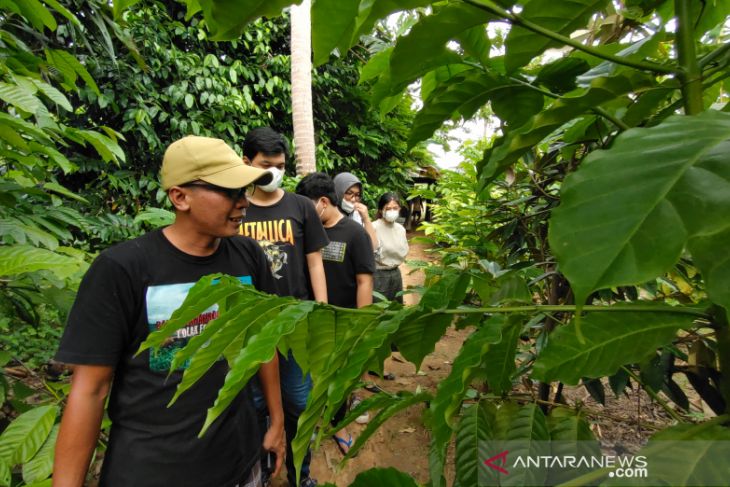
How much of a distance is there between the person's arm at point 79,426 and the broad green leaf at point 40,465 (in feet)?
0.16

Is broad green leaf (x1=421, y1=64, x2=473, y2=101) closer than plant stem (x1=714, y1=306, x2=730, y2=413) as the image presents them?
No

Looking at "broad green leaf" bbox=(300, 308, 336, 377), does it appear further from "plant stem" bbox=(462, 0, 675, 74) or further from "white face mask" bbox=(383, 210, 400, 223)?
"white face mask" bbox=(383, 210, 400, 223)

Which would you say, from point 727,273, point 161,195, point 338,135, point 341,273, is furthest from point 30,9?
point 338,135

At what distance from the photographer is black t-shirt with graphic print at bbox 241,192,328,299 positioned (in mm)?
2168

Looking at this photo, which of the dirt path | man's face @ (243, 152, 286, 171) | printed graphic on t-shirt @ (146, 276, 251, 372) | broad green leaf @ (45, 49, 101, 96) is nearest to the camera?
printed graphic on t-shirt @ (146, 276, 251, 372)

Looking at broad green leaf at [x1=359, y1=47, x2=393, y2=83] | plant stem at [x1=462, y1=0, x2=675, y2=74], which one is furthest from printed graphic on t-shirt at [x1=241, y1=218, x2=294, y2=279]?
plant stem at [x1=462, y1=0, x2=675, y2=74]

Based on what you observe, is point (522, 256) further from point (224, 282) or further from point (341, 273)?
point (224, 282)

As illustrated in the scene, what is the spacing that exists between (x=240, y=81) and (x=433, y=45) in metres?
5.01

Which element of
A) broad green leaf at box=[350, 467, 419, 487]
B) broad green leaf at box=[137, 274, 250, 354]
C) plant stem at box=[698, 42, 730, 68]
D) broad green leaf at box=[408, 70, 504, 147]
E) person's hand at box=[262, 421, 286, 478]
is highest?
broad green leaf at box=[408, 70, 504, 147]

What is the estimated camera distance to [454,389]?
0.55 meters

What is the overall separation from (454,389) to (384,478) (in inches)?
5.7

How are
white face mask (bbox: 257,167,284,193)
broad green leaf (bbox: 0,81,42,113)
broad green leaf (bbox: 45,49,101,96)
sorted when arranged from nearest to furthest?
broad green leaf (bbox: 0,81,42,113), broad green leaf (bbox: 45,49,101,96), white face mask (bbox: 257,167,284,193)

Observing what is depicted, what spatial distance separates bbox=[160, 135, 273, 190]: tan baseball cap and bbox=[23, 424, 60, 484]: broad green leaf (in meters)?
0.85

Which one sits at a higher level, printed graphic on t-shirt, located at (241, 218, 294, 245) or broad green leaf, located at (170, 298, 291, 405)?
printed graphic on t-shirt, located at (241, 218, 294, 245)
